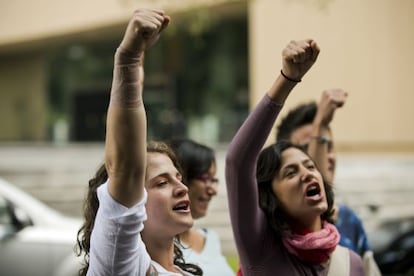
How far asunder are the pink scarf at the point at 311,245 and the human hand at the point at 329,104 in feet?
2.56

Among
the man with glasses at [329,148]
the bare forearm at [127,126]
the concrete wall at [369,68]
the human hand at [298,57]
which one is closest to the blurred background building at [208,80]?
the concrete wall at [369,68]

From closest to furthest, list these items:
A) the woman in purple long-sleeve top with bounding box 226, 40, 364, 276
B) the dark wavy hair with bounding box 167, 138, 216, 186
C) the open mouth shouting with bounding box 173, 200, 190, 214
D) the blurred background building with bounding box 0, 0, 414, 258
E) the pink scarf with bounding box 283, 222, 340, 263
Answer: the open mouth shouting with bounding box 173, 200, 190, 214, the woman in purple long-sleeve top with bounding box 226, 40, 364, 276, the pink scarf with bounding box 283, 222, 340, 263, the dark wavy hair with bounding box 167, 138, 216, 186, the blurred background building with bounding box 0, 0, 414, 258

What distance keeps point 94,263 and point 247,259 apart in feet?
2.87

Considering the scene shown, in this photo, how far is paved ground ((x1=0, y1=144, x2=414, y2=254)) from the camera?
11.5 metres

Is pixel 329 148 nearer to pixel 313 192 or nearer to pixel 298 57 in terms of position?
pixel 313 192

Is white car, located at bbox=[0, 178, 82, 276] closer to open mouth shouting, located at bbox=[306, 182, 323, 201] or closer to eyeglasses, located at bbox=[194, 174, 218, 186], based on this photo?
eyeglasses, located at bbox=[194, 174, 218, 186]

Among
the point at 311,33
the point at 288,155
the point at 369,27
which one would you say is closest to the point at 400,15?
the point at 369,27

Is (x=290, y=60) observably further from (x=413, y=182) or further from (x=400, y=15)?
(x=400, y=15)

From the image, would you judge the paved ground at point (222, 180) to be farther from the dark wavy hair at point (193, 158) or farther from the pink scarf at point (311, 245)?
the pink scarf at point (311, 245)

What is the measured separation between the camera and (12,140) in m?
24.2

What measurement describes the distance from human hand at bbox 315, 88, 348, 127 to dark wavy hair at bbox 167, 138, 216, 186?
529 millimetres

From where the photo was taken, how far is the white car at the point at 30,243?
6789mm

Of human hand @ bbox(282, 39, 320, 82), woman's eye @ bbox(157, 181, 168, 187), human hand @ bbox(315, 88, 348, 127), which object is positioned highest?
human hand @ bbox(282, 39, 320, 82)

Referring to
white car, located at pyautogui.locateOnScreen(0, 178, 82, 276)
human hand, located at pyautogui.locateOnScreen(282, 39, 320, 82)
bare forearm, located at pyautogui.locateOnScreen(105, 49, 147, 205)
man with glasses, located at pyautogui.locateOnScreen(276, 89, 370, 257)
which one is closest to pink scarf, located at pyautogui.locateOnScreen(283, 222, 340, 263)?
man with glasses, located at pyautogui.locateOnScreen(276, 89, 370, 257)
